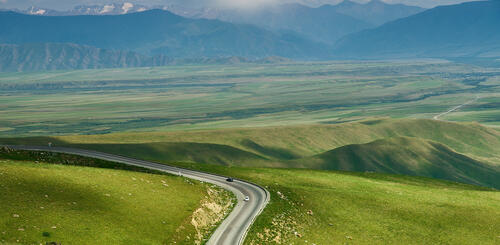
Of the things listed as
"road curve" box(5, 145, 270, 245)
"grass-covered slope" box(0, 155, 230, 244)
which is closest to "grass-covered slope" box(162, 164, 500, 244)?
"road curve" box(5, 145, 270, 245)

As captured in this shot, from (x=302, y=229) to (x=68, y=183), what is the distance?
30816 mm

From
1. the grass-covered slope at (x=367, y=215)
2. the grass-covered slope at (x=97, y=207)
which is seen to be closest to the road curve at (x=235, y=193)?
the grass-covered slope at (x=367, y=215)

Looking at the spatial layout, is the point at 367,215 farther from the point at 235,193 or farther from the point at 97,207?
the point at 97,207

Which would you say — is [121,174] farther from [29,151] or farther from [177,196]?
[29,151]

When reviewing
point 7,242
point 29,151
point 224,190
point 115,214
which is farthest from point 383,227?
point 29,151

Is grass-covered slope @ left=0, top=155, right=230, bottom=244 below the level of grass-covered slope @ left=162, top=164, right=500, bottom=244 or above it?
above

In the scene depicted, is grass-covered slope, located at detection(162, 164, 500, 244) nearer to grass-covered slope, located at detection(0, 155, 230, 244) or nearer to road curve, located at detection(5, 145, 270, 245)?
road curve, located at detection(5, 145, 270, 245)

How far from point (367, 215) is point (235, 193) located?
20.8 metres

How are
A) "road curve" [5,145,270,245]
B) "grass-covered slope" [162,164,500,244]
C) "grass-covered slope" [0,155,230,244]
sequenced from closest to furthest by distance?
"grass-covered slope" [0,155,230,244]
"road curve" [5,145,270,245]
"grass-covered slope" [162,164,500,244]

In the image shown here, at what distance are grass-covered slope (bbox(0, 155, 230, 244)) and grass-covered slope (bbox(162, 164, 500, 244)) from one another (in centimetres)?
934

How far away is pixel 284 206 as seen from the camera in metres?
76.3

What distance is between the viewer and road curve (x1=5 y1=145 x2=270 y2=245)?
208 ft

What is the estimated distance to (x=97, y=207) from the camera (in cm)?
6097

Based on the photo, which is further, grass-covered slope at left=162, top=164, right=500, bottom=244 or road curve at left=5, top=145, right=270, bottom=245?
grass-covered slope at left=162, top=164, right=500, bottom=244
